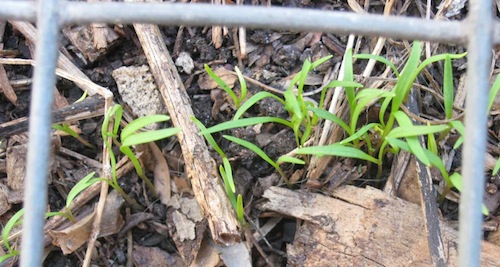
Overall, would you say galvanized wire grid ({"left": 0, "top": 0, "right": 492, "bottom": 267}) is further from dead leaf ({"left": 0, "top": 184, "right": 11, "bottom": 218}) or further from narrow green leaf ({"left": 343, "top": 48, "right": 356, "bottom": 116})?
dead leaf ({"left": 0, "top": 184, "right": 11, "bottom": 218})

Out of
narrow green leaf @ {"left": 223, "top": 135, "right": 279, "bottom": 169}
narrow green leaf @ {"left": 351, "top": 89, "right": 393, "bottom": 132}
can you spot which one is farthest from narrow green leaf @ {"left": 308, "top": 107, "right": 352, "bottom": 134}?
narrow green leaf @ {"left": 223, "top": 135, "right": 279, "bottom": 169}

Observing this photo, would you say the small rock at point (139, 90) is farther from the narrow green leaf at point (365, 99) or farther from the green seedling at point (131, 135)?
the narrow green leaf at point (365, 99)

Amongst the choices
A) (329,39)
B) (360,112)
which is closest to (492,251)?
(360,112)

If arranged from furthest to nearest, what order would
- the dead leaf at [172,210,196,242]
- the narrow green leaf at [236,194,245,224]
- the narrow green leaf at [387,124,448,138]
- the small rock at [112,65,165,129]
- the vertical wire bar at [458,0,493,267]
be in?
the small rock at [112,65,165,129]
the dead leaf at [172,210,196,242]
the narrow green leaf at [236,194,245,224]
the narrow green leaf at [387,124,448,138]
the vertical wire bar at [458,0,493,267]

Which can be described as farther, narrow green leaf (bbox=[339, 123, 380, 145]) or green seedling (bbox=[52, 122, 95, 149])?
green seedling (bbox=[52, 122, 95, 149])

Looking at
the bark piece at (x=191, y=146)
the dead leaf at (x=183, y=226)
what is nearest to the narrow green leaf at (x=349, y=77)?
the bark piece at (x=191, y=146)

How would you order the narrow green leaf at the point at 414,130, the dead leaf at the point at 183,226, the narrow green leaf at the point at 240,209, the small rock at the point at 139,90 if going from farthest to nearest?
the small rock at the point at 139,90 < the dead leaf at the point at 183,226 < the narrow green leaf at the point at 240,209 < the narrow green leaf at the point at 414,130
